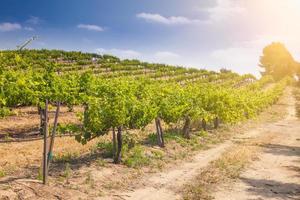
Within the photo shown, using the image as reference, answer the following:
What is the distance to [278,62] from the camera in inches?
5212

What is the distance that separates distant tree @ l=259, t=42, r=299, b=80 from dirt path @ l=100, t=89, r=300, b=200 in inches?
4235

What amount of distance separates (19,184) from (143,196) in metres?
4.51

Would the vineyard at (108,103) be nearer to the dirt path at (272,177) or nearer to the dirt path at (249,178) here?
the dirt path at (249,178)

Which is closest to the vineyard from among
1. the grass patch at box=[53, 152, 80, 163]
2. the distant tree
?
the grass patch at box=[53, 152, 80, 163]

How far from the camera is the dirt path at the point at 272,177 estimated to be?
1592 cm

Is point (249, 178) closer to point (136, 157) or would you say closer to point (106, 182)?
point (136, 157)

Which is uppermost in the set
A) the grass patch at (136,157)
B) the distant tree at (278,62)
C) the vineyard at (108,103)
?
the distant tree at (278,62)

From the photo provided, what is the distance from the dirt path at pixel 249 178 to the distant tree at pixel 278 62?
353 feet

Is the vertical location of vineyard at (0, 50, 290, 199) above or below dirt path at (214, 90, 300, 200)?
above

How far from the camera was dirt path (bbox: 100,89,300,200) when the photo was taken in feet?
50.8

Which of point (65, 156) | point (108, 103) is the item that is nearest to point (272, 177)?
point (108, 103)

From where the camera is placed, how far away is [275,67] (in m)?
134

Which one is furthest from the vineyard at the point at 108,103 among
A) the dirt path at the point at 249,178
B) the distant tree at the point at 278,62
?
→ the distant tree at the point at 278,62

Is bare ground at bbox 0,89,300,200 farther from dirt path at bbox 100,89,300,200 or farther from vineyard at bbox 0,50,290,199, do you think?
vineyard at bbox 0,50,290,199
